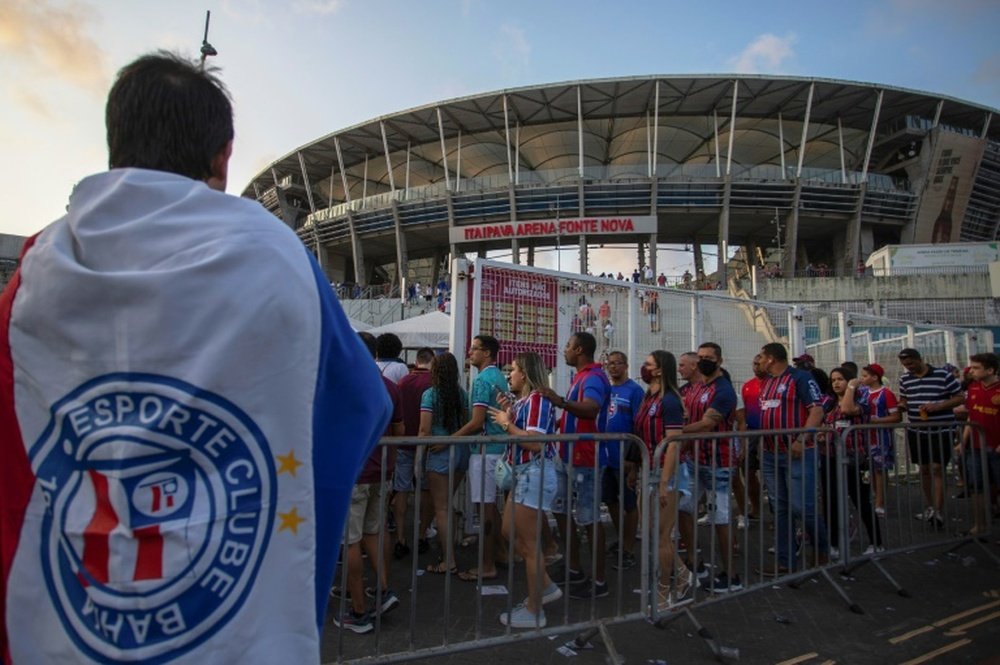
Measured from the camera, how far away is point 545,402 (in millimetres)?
4371

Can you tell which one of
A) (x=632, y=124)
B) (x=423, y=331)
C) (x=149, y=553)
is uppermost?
(x=632, y=124)

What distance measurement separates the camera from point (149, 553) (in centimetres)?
87

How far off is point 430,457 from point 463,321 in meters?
1.52

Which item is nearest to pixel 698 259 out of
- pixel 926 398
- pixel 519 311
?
pixel 926 398

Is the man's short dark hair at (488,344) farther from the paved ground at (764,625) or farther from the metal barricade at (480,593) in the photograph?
the paved ground at (764,625)

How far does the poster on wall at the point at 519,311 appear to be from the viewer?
19.9 ft

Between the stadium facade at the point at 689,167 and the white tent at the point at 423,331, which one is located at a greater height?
the stadium facade at the point at 689,167

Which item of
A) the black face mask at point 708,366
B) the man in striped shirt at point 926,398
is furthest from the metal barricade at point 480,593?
the man in striped shirt at point 926,398

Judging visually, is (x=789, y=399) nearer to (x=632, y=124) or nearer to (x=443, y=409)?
(x=443, y=409)

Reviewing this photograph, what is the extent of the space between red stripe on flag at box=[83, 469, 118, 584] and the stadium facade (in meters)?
33.4

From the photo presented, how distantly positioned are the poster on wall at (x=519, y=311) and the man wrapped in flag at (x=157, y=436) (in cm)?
503

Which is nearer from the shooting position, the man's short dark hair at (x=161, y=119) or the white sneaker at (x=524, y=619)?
the man's short dark hair at (x=161, y=119)

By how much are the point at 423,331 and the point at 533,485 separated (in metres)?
6.63

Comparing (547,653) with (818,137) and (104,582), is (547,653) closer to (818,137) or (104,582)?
(104,582)
